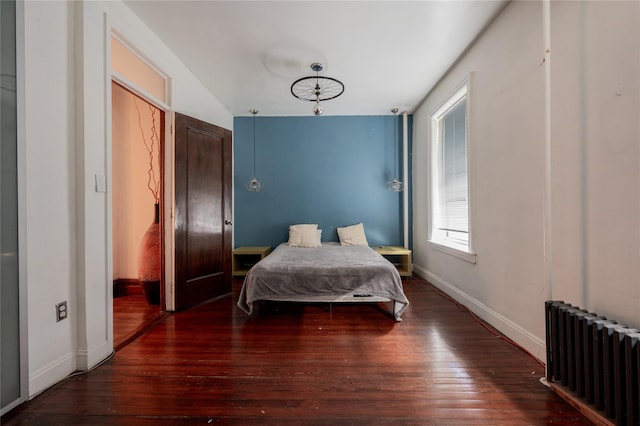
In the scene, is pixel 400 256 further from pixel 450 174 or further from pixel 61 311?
pixel 61 311

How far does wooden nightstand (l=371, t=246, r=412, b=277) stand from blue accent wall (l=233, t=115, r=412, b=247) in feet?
0.77

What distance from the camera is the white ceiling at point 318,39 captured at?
2064 mm

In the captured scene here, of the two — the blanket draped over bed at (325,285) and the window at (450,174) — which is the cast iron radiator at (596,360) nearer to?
the blanket draped over bed at (325,285)

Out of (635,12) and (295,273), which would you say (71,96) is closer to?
(295,273)

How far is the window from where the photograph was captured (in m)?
2.91

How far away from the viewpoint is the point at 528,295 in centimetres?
188

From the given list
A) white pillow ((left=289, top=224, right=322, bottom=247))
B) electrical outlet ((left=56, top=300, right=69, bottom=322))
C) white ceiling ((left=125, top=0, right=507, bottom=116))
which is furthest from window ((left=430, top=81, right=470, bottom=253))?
electrical outlet ((left=56, top=300, right=69, bottom=322))

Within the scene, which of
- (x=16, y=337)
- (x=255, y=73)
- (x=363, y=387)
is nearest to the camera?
(x=16, y=337)

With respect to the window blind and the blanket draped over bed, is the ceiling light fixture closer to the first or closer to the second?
the window blind

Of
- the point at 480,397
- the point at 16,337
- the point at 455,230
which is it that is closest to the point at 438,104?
the point at 455,230

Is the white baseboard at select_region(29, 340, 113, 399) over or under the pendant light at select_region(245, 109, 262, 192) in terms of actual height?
under

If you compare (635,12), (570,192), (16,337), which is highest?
(635,12)

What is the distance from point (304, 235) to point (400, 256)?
5.26ft

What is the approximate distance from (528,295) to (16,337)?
315cm
